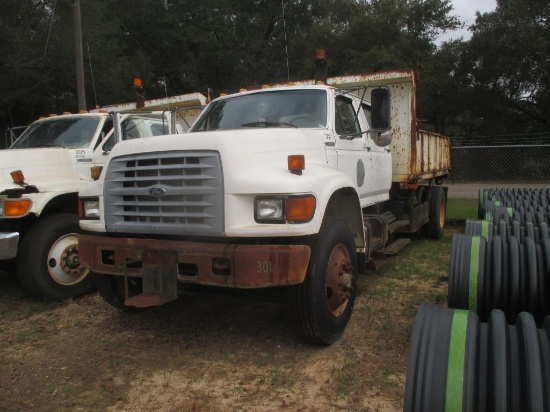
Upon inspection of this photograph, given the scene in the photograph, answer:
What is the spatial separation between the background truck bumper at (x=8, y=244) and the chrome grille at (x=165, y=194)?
5.25 feet

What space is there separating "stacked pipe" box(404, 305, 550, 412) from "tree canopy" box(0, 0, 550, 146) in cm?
1818

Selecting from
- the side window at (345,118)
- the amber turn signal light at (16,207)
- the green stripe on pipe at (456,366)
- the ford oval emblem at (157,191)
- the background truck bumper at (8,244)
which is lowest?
the green stripe on pipe at (456,366)

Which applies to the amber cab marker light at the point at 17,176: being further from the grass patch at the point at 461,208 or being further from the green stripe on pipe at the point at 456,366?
the grass patch at the point at 461,208

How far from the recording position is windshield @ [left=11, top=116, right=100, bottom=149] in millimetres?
6332

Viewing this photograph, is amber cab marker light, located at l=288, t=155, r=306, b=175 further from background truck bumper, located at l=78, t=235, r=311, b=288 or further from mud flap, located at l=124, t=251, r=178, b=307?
mud flap, located at l=124, t=251, r=178, b=307

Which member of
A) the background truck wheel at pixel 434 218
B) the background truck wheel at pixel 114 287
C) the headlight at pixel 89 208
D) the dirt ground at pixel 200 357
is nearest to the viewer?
the dirt ground at pixel 200 357

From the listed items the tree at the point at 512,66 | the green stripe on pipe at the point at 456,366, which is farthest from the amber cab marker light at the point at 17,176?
the tree at the point at 512,66

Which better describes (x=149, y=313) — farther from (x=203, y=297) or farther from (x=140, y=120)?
(x=140, y=120)

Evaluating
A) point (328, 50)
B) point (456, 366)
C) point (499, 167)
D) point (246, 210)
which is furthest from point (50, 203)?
point (328, 50)

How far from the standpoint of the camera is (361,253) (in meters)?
4.76

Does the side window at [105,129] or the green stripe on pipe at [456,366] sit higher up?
the side window at [105,129]

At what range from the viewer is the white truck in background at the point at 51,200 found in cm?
A: 512

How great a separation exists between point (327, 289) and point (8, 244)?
3298mm

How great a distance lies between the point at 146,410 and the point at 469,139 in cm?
2283
